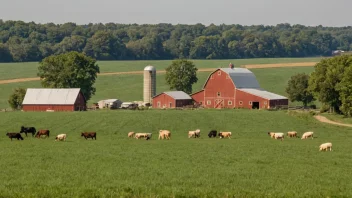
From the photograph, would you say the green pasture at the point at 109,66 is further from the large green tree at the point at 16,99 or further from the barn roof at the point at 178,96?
the barn roof at the point at 178,96

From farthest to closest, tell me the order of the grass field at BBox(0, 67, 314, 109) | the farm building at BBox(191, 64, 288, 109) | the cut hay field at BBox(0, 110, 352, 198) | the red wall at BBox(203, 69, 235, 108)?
1. the grass field at BBox(0, 67, 314, 109)
2. the red wall at BBox(203, 69, 235, 108)
3. the farm building at BBox(191, 64, 288, 109)
4. the cut hay field at BBox(0, 110, 352, 198)

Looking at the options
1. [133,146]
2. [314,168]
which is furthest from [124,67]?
[314,168]

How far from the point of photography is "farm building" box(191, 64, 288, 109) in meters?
96.1

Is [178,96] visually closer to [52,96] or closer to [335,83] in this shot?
[52,96]

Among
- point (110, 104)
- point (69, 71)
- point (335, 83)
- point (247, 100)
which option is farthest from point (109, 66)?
point (335, 83)

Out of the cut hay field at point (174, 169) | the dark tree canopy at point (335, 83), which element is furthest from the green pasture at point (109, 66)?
the cut hay field at point (174, 169)

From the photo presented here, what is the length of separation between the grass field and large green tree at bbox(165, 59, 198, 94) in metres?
9.50

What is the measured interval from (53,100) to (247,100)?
2383 centimetres

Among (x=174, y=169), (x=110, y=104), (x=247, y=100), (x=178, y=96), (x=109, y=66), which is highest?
(x=109, y=66)

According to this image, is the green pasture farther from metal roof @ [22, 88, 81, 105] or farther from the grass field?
metal roof @ [22, 88, 81, 105]

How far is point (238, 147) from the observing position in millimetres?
44688

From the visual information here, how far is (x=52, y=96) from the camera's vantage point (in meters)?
92.4

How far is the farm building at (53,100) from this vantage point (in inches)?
3595

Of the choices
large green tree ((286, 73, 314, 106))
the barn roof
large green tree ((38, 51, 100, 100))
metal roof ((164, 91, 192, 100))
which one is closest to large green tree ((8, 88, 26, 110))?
large green tree ((38, 51, 100, 100))
